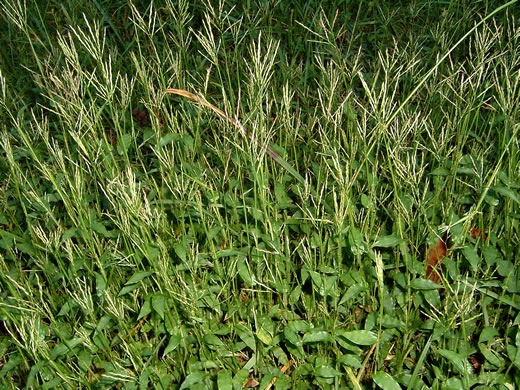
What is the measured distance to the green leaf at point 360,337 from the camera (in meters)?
1.68

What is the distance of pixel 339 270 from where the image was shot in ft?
5.94

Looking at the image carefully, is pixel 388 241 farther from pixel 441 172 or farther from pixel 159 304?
pixel 159 304

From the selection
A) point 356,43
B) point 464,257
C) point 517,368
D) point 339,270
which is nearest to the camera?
point 517,368

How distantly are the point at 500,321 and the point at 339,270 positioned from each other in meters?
0.56

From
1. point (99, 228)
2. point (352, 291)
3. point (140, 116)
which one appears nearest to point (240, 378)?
point (352, 291)

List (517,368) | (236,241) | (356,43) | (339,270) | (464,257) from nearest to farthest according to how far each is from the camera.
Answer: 1. (517,368)
2. (339,270)
3. (464,257)
4. (236,241)
5. (356,43)

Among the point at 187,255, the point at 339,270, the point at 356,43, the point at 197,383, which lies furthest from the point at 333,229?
the point at 356,43

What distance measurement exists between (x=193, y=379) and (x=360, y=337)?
1.61 feet

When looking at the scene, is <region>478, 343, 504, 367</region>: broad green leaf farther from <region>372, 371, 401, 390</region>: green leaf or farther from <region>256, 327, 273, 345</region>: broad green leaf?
<region>256, 327, 273, 345</region>: broad green leaf

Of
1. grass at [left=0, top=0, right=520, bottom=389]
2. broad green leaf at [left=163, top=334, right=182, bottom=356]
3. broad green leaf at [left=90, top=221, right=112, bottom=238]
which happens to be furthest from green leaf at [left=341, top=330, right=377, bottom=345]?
broad green leaf at [left=90, top=221, right=112, bottom=238]

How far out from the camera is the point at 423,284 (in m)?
1.76

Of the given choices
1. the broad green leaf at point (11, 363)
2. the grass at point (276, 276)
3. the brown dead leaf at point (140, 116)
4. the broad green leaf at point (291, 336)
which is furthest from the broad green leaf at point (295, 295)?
the brown dead leaf at point (140, 116)

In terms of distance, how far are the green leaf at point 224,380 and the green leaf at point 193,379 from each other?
0.17ft

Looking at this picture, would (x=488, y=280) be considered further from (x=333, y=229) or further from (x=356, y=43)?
(x=356, y=43)
